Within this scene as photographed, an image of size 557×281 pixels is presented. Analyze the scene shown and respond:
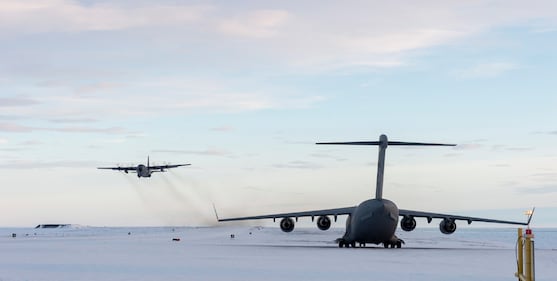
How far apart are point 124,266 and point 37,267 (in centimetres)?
334

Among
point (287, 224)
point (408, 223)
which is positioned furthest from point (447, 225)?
point (287, 224)

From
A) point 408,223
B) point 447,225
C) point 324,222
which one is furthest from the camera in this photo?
point 324,222

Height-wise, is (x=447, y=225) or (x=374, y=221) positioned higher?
(x=447, y=225)

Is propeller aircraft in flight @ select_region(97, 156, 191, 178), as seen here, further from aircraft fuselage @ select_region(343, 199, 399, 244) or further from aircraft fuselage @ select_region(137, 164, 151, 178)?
aircraft fuselage @ select_region(343, 199, 399, 244)

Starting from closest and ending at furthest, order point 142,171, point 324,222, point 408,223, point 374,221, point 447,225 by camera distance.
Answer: point 374,221 → point 408,223 → point 447,225 → point 324,222 → point 142,171

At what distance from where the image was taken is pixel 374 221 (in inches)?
2130

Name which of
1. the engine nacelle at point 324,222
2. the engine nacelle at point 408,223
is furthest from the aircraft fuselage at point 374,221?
the engine nacelle at point 324,222

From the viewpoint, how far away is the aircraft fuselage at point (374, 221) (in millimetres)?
53500

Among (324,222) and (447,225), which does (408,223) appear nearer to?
(447,225)

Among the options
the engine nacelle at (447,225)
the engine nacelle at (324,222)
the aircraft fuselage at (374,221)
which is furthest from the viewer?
the engine nacelle at (324,222)

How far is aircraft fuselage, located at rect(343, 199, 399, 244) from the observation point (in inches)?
2106

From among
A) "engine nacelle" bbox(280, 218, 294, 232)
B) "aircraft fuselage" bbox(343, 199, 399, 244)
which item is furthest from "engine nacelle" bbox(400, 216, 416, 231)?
"engine nacelle" bbox(280, 218, 294, 232)

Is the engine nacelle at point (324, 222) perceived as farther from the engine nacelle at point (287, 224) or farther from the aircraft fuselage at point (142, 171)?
the aircraft fuselage at point (142, 171)

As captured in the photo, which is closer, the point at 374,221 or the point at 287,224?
the point at 374,221
